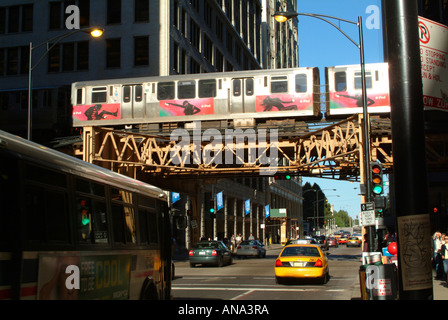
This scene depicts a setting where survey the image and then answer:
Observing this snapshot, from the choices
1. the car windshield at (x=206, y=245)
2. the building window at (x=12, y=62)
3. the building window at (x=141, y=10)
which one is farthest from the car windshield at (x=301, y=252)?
the building window at (x=12, y=62)

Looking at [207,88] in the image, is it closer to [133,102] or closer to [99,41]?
[133,102]

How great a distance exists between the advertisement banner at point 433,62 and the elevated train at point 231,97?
2401cm

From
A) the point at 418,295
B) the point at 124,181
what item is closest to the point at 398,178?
the point at 418,295

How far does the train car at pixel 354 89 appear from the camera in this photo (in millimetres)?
29688

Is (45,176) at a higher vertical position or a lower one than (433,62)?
lower

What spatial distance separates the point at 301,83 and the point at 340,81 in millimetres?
2104

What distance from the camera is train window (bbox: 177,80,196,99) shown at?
3272 cm

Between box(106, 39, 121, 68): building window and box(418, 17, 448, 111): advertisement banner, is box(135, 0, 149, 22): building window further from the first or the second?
box(418, 17, 448, 111): advertisement banner

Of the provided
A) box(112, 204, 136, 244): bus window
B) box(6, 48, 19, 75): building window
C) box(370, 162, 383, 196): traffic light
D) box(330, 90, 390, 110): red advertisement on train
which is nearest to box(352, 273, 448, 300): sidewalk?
box(370, 162, 383, 196): traffic light

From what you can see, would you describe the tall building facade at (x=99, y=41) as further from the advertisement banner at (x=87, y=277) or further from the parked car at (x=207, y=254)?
the advertisement banner at (x=87, y=277)

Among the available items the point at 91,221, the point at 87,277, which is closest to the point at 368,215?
the point at 91,221

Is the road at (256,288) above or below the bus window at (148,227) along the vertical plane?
below

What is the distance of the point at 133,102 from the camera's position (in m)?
33.9
